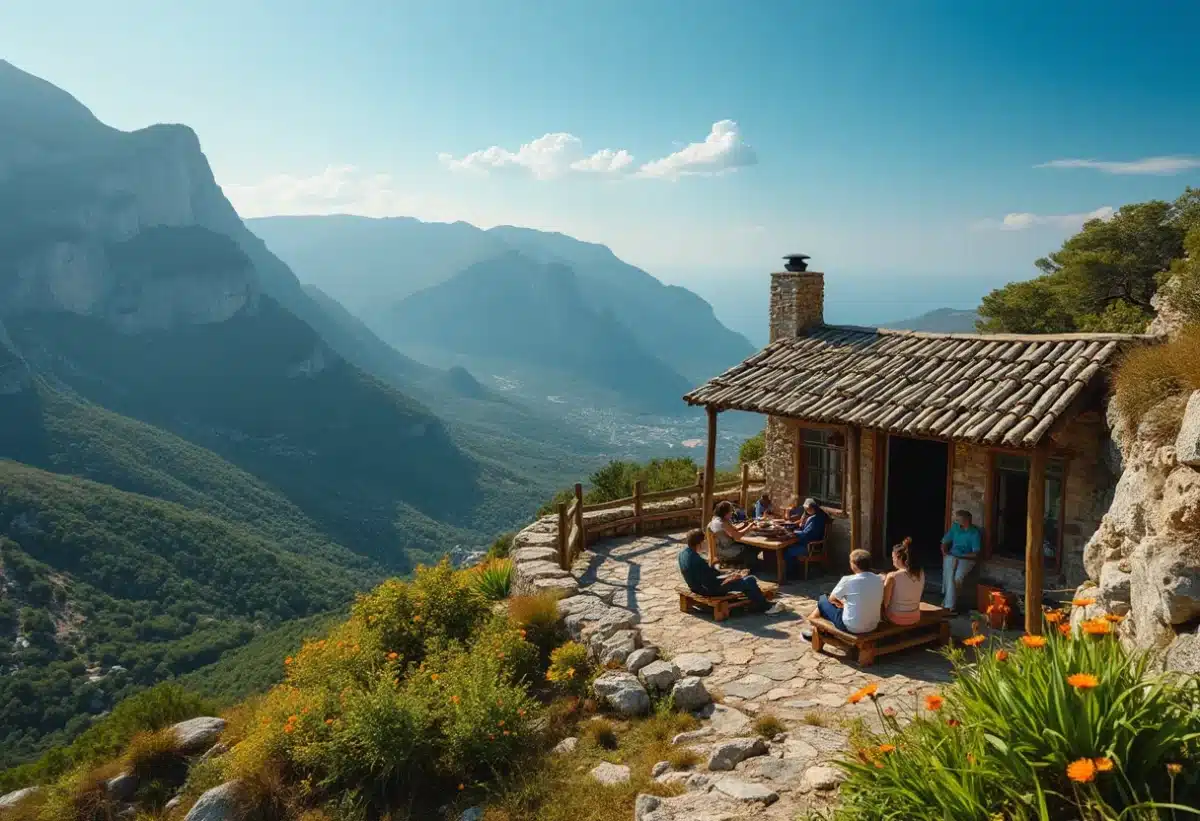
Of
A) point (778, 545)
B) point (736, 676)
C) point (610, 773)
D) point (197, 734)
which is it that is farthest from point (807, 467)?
point (197, 734)

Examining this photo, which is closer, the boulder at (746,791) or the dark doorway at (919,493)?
the boulder at (746,791)

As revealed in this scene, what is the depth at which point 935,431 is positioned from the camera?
8.75 meters

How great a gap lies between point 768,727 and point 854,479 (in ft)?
15.6

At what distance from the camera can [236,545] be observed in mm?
62688

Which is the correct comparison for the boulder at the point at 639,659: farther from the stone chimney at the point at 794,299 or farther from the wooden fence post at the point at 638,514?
the stone chimney at the point at 794,299

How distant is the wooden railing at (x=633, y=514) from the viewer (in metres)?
12.1

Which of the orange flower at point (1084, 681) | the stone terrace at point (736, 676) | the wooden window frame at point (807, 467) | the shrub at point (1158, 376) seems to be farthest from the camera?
the wooden window frame at point (807, 467)

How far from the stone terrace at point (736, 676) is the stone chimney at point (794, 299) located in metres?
4.32

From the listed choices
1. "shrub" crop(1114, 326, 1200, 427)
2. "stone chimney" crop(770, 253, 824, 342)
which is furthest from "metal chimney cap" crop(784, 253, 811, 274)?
"shrub" crop(1114, 326, 1200, 427)

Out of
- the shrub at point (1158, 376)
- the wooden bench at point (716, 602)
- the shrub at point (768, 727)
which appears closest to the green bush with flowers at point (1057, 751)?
the shrub at point (768, 727)

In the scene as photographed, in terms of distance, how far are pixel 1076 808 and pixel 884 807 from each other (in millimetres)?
795

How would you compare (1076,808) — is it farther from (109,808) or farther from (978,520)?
(109,808)

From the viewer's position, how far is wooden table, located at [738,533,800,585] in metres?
10.6

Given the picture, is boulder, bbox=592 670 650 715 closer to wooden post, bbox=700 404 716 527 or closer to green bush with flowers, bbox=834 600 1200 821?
green bush with flowers, bbox=834 600 1200 821
